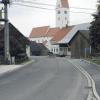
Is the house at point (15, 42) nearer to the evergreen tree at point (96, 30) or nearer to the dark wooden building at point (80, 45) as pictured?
the evergreen tree at point (96, 30)

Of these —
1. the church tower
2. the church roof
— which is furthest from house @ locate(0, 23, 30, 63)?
the church tower

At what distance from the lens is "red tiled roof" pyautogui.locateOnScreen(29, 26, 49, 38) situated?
587 ft

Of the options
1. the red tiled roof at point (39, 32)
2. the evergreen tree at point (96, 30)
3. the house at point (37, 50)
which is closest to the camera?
the evergreen tree at point (96, 30)

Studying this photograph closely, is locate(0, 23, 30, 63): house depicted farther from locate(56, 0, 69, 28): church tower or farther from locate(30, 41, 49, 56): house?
locate(56, 0, 69, 28): church tower

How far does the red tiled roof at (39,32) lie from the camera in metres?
179

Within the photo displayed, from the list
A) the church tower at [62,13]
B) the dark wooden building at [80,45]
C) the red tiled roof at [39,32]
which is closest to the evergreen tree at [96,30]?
the dark wooden building at [80,45]

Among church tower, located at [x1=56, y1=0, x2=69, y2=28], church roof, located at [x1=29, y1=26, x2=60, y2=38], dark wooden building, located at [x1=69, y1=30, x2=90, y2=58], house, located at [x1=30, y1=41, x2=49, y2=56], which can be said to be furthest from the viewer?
church tower, located at [x1=56, y1=0, x2=69, y2=28]

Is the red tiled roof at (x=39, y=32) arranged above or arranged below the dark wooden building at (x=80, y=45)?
above

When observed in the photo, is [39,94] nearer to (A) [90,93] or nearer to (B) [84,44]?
(A) [90,93]

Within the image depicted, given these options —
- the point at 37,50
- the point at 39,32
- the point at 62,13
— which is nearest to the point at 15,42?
the point at 37,50

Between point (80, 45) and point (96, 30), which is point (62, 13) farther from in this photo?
point (96, 30)

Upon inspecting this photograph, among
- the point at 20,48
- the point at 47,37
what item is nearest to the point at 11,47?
the point at 20,48

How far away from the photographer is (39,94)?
18.7 m

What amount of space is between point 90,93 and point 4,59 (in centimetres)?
3907
